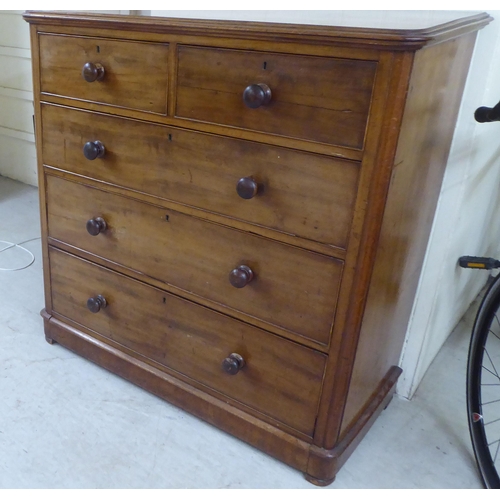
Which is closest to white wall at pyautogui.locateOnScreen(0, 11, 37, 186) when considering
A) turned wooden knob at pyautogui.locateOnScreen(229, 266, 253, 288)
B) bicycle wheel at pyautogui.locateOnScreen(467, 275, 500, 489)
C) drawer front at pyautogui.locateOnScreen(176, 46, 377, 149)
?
drawer front at pyautogui.locateOnScreen(176, 46, 377, 149)

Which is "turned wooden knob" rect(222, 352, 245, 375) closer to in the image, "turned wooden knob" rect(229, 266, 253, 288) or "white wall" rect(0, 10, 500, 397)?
"turned wooden knob" rect(229, 266, 253, 288)

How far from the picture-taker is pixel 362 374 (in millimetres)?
1210

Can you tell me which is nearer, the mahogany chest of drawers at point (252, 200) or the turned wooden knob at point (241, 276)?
the mahogany chest of drawers at point (252, 200)

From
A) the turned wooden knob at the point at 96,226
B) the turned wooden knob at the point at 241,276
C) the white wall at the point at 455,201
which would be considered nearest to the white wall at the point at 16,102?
the white wall at the point at 455,201

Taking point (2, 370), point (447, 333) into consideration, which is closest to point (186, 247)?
point (2, 370)

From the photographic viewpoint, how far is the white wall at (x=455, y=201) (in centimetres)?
118

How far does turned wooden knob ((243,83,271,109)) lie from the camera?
949 millimetres

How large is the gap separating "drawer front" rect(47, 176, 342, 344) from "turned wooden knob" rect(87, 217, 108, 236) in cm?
1

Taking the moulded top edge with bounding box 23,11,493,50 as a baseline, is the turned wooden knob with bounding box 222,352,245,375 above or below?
below

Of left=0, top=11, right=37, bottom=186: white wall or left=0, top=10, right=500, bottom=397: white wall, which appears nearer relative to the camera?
left=0, top=10, right=500, bottom=397: white wall

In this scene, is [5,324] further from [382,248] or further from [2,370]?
[382,248]

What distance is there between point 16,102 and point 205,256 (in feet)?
6.97

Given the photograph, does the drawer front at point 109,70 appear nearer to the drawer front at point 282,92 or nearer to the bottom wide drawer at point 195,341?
the drawer front at point 282,92

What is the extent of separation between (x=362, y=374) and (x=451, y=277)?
0.50m
